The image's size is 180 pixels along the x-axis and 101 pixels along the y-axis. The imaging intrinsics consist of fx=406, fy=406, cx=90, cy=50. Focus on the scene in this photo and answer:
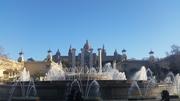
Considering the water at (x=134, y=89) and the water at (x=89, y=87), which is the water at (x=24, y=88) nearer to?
the water at (x=89, y=87)

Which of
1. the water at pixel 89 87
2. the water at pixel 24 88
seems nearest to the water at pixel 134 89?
the water at pixel 89 87

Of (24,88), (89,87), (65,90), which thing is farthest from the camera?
(24,88)

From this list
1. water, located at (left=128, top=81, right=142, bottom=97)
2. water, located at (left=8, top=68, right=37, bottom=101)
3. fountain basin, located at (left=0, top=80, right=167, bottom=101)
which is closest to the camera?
fountain basin, located at (left=0, top=80, right=167, bottom=101)

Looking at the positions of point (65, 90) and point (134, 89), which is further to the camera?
point (134, 89)

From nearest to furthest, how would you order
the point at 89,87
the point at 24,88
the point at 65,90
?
the point at 65,90
the point at 89,87
the point at 24,88

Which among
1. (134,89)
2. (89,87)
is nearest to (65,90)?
(89,87)

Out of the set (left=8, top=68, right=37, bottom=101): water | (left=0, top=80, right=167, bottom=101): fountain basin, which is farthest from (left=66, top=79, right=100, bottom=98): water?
(left=8, top=68, right=37, bottom=101): water

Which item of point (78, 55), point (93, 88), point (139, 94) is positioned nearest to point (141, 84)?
point (139, 94)

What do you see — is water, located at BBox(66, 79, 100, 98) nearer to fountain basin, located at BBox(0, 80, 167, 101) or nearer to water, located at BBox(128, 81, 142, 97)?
fountain basin, located at BBox(0, 80, 167, 101)

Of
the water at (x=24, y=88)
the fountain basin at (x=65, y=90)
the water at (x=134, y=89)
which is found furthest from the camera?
the water at (x=24, y=88)

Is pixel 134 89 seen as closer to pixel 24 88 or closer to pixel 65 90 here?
pixel 65 90

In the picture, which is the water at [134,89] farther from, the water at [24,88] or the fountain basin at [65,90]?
the water at [24,88]

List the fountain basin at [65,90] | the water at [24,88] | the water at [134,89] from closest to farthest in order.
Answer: the fountain basin at [65,90] < the water at [134,89] < the water at [24,88]

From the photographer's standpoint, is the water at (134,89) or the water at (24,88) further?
the water at (24,88)
